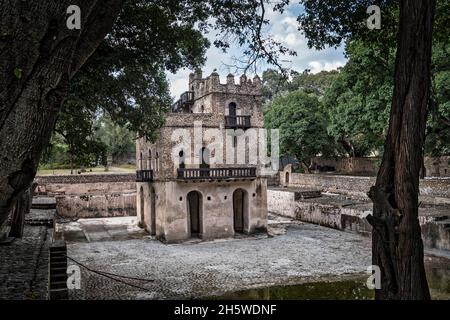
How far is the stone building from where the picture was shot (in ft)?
69.6

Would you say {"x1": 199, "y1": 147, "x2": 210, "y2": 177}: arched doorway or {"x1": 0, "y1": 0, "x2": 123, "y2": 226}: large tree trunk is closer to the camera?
{"x1": 0, "y1": 0, "x2": 123, "y2": 226}: large tree trunk

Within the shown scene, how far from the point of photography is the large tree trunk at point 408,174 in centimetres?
509

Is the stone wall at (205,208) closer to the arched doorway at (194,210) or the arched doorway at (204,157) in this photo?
the arched doorway at (204,157)

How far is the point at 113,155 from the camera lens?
160 feet

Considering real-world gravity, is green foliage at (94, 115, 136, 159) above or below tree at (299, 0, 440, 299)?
above

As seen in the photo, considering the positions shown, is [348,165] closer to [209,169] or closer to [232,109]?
[232,109]

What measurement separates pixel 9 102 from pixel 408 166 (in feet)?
15.0

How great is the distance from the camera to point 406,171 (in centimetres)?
516

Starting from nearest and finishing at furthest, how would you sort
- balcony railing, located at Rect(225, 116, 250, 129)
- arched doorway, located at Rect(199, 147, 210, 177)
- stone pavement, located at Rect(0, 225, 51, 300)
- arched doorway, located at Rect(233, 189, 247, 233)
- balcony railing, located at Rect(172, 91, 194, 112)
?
stone pavement, located at Rect(0, 225, 51, 300)
arched doorway, located at Rect(199, 147, 210, 177)
balcony railing, located at Rect(225, 116, 250, 129)
arched doorway, located at Rect(233, 189, 247, 233)
balcony railing, located at Rect(172, 91, 194, 112)

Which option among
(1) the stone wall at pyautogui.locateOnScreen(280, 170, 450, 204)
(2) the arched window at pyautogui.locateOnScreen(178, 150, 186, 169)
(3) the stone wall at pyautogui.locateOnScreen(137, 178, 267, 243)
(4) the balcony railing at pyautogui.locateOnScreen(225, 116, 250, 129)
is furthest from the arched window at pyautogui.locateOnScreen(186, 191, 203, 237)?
(1) the stone wall at pyautogui.locateOnScreen(280, 170, 450, 204)

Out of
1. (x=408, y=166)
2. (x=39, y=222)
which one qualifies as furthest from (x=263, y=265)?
(x=408, y=166)

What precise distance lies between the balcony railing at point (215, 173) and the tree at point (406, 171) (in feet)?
52.3

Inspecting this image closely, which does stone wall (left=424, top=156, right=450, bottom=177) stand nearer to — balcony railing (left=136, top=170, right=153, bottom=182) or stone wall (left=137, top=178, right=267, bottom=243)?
stone wall (left=137, top=178, right=267, bottom=243)

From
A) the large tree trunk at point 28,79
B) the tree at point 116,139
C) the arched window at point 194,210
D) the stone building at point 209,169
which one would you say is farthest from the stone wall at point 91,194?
the large tree trunk at point 28,79
